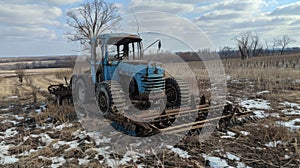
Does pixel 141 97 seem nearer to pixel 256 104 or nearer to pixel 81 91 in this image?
pixel 81 91

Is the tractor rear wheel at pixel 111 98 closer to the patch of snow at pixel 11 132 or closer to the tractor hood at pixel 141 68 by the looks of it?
the tractor hood at pixel 141 68

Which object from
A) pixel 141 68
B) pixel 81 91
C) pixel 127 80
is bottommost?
pixel 81 91

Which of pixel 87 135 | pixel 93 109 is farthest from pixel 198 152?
pixel 93 109

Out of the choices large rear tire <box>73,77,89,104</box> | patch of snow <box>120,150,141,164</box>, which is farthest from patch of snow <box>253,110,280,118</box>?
large rear tire <box>73,77,89,104</box>

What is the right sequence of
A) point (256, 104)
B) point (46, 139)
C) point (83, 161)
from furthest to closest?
point (256, 104) → point (46, 139) → point (83, 161)

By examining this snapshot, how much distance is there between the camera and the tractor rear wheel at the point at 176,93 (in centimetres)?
605

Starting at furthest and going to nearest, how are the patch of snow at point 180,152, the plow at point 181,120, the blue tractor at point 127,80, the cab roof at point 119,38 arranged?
the cab roof at point 119,38 → the blue tractor at point 127,80 → the plow at point 181,120 → the patch of snow at point 180,152

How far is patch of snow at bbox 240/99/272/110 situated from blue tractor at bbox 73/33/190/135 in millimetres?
2349

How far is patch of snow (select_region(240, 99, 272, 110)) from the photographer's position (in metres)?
7.04

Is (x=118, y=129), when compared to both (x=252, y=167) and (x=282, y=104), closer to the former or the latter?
(x=252, y=167)

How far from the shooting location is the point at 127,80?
19.3 feet

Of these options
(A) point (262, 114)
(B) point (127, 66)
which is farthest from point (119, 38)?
(A) point (262, 114)

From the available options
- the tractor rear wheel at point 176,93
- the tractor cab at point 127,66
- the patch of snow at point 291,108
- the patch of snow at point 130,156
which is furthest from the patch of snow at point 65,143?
the patch of snow at point 291,108

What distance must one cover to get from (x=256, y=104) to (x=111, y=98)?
15.3 feet
